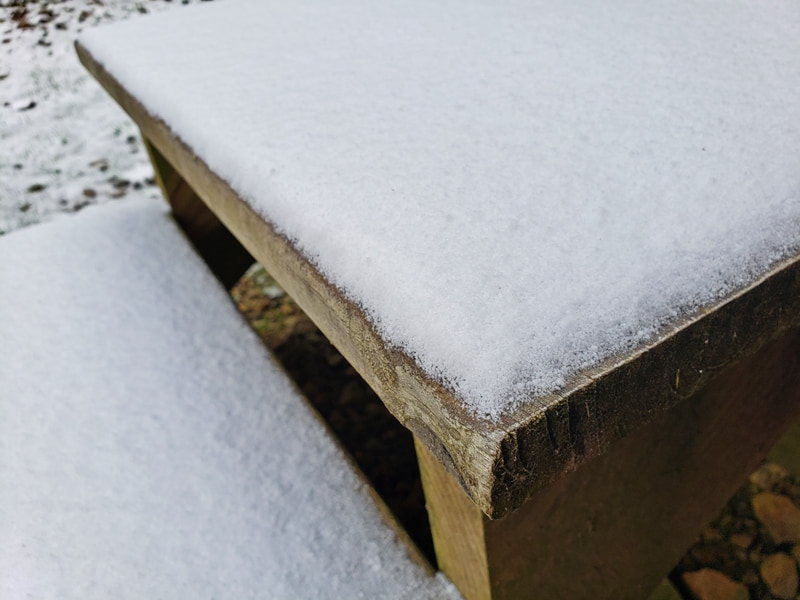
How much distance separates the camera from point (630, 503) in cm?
88

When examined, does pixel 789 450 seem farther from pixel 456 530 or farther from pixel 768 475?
pixel 456 530

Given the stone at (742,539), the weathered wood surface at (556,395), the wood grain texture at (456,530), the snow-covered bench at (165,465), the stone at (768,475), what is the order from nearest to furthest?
the weathered wood surface at (556,395)
the wood grain texture at (456,530)
the snow-covered bench at (165,465)
the stone at (742,539)
the stone at (768,475)

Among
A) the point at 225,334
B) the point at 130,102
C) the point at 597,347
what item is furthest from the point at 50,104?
the point at 597,347

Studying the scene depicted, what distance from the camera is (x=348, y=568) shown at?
820 millimetres

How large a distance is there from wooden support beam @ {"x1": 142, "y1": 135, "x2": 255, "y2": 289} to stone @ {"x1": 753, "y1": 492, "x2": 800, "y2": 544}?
1.57 metres

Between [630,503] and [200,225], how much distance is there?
4.24 feet

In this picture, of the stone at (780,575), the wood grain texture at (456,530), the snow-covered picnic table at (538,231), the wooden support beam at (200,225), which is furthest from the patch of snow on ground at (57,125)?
the stone at (780,575)

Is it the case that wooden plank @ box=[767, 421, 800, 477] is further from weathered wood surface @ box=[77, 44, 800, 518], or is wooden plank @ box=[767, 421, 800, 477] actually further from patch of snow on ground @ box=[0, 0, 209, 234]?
patch of snow on ground @ box=[0, 0, 209, 234]

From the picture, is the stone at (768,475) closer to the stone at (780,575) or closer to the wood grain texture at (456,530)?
the stone at (780,575)

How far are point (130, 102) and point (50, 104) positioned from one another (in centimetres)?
310

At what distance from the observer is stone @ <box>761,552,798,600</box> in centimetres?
133

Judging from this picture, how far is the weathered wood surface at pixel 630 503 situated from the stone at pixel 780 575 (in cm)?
46

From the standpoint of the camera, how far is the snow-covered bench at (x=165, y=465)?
0.82 meters

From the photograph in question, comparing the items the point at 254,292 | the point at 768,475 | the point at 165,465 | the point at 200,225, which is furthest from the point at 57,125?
the point at 768,475
